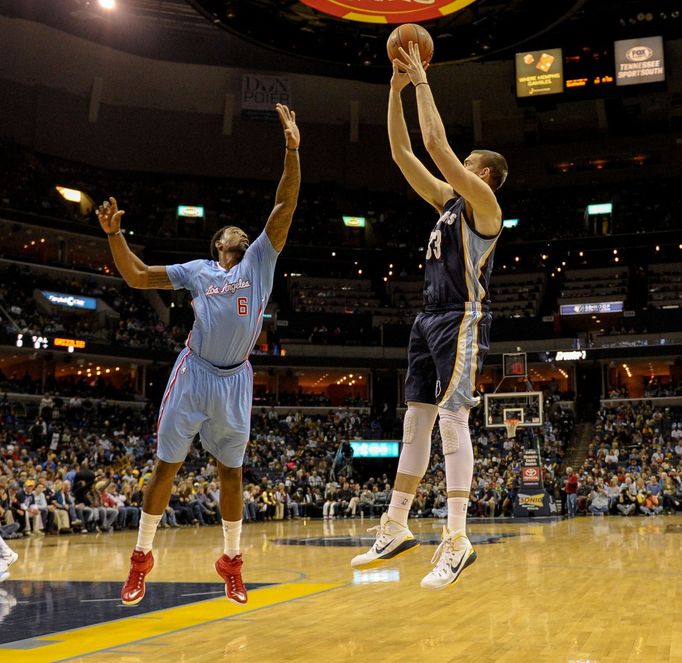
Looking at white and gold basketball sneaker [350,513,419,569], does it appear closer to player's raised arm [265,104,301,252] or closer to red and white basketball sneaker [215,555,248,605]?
red and white basketball sneaker [215,555,248,605]

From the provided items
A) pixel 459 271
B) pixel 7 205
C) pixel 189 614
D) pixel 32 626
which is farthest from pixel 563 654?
pixel 7 205

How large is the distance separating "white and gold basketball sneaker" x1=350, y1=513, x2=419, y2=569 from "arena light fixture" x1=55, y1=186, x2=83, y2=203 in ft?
121

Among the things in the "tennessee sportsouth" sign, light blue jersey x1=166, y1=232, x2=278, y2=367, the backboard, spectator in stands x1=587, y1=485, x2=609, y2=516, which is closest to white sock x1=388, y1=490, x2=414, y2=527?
light blue jersey x1=166, y1=232, x2=278, y2=367

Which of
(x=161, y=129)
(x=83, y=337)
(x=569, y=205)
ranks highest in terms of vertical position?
(x=161, y=129)

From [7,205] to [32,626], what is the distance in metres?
32.5

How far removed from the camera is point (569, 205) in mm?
43250

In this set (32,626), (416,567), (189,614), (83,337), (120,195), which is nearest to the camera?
(32,626)

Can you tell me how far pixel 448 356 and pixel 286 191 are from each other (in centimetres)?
161

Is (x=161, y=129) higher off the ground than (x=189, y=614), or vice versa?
(x=161, y=129)

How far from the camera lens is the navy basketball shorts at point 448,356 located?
174 inches

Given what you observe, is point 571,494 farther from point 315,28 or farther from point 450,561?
point 450,561

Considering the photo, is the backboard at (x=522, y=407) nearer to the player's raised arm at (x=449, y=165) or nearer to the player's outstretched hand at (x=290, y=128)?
the player's outstretched hand at (x=290, y=128)

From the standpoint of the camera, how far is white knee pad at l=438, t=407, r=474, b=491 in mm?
4445

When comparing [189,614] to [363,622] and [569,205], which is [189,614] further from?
[569,205]
